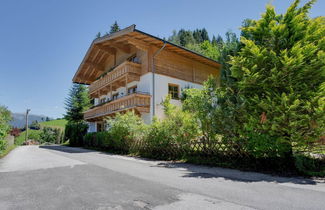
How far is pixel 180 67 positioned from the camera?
62.7 ft

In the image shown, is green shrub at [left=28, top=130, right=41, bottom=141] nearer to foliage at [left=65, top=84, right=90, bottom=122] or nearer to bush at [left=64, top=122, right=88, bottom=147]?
foliage at [left=65, top=84, right=90, bottom=122]

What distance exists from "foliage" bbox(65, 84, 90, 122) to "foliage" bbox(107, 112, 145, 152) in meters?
21.5

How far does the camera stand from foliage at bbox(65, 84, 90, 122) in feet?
109

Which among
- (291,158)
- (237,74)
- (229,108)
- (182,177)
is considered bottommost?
(182,177)

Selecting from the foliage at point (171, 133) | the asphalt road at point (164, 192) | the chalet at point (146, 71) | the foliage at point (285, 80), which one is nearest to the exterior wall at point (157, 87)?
the chalet at point (146, 71)

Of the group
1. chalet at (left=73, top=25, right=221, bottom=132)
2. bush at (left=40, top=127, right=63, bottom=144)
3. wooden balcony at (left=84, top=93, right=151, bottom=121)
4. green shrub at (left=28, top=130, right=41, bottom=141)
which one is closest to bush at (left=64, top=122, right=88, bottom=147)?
chalet at (left=73, top=25, right=221, bottom=132)

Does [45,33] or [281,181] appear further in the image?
[45,33]

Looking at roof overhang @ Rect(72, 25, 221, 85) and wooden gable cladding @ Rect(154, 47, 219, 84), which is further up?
roof overhang @ Rect(72, 25, 221, 85)

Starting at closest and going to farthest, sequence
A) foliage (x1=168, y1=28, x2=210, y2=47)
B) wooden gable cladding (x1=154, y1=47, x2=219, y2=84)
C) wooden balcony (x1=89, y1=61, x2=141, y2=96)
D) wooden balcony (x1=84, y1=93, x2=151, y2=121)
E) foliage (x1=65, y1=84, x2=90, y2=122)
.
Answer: wooden balcony (x1=84, y1=93, x2=151, y2=121) < wooden balcony (x1=89, y1=61, x2=141, y2=96) < wooden gable cladding (x1=154, y1=47, x2=219, y2=84) < foliage (x1=65, y1=84, x2=90, y2=122) < foliage (x1=168, y1=28, x2=210, y2=47)

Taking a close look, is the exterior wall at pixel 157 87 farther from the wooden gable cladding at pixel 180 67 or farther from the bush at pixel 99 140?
the bush at pixel 99 140

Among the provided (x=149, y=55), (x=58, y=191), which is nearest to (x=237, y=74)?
(x=58, y=191)

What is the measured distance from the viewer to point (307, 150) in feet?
22.2

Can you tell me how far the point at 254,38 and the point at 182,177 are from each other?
6.29m

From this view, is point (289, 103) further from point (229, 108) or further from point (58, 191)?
point (58, 191)
